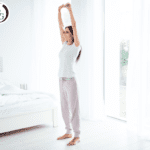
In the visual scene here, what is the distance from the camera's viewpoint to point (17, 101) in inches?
97.2

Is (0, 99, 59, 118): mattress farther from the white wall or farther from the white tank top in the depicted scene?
the white wall

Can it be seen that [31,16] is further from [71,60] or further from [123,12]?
[71,60]

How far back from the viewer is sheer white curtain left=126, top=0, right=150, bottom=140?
221 centimetres

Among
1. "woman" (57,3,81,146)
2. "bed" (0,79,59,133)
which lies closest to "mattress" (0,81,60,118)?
"bed" (0,79,59,133)

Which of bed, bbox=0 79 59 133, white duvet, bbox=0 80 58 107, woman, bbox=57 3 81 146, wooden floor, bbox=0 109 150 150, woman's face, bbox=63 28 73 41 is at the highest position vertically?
woman's face, bbox=63 28 73 41

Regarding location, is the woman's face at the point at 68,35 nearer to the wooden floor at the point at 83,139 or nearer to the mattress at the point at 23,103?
the mattress at the point at 23,103

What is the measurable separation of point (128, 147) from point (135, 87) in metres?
0.83

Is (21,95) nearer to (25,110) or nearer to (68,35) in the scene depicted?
(25,110)

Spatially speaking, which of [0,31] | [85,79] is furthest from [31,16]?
[85,79]

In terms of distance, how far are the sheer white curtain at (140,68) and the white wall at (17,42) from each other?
9.82 ft

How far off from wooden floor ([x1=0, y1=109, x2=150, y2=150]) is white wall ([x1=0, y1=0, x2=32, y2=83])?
6.68 feet

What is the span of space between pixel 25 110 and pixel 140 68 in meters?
1.77

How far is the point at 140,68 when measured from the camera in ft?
7.42

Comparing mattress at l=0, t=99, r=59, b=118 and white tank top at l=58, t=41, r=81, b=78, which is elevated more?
white tank top at l=58, t=41, r=81, b=78
